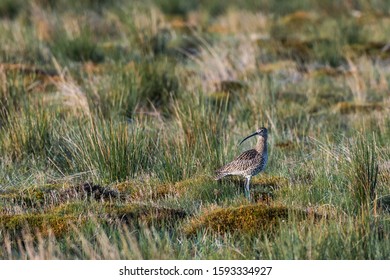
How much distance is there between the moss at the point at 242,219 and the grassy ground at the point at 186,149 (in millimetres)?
14

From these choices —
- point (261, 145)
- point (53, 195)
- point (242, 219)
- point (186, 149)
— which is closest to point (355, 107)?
point (186, 149)

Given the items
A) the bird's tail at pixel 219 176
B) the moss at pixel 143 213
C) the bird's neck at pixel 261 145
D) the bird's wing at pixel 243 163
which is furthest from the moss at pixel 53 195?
the bird's neck at pixel 261 145

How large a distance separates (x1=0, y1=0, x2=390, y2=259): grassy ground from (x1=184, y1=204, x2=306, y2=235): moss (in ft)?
0.04

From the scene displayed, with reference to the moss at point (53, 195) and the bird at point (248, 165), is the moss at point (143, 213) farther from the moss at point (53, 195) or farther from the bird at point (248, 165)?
the bird at point (248, 165)

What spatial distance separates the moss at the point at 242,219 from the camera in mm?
6402

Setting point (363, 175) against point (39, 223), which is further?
point (363, 175)

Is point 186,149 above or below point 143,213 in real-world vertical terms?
below

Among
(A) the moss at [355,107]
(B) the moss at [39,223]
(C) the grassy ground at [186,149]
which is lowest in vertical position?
(A) the moss at [355,107]

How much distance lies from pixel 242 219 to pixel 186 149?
6.25ft

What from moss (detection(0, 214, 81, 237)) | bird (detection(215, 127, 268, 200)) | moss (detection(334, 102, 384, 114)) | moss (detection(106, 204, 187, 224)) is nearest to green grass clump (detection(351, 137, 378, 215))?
bird (detection(215, 127, 268, 200))

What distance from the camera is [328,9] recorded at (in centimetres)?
2197

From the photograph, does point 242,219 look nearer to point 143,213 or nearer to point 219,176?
point 143,213

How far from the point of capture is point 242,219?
258 inches

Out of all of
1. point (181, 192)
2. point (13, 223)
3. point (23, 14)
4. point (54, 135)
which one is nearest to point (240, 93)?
point (54, 135)
